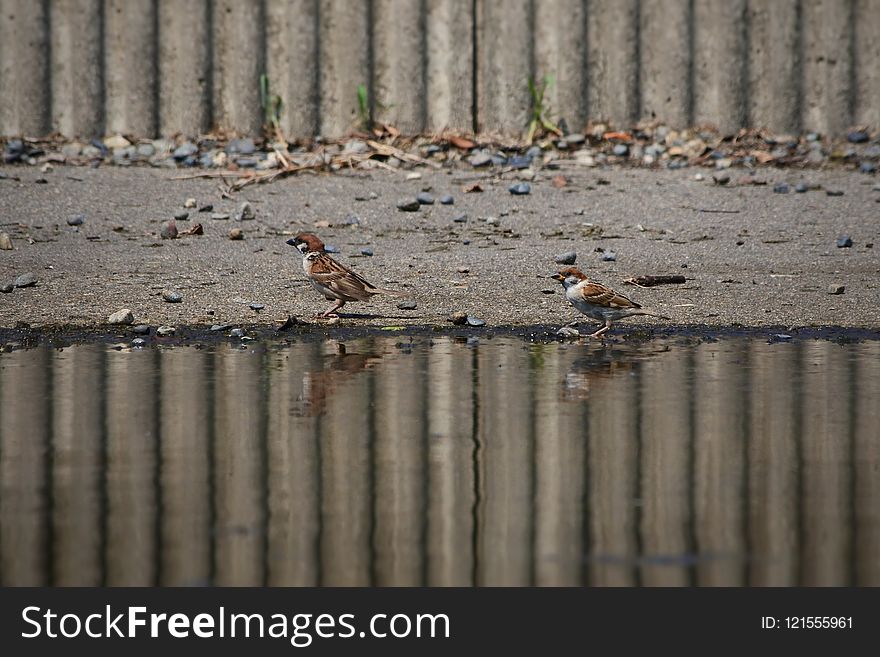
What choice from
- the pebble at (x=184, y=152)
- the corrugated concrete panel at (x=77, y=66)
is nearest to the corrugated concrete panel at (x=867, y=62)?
the pebble at (x=184, y=152)

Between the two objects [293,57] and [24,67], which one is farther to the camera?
[293,57]

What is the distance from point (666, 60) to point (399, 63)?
229 centimetres

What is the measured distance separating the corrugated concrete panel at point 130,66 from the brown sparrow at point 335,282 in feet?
13.3

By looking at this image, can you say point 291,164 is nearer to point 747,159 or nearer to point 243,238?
point 243,238

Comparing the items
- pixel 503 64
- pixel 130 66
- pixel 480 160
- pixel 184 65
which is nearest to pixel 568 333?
pixel 480 160

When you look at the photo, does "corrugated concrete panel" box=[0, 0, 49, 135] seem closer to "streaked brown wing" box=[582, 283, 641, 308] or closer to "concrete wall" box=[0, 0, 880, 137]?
"concrete wall" box=[0, 0, 880, 137]

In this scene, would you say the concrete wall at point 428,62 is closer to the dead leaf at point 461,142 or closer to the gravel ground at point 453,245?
the dead leaf at point 461,142

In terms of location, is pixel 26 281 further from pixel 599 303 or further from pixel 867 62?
pixel 867 62

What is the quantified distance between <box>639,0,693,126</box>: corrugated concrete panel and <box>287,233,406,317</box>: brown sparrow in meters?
4.58

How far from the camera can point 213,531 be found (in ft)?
13.9

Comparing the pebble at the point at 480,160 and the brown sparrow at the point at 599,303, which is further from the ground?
the pebble at the point at 480,160

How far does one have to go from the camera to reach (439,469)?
501 cm

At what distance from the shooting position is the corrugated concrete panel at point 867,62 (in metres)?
12.8
